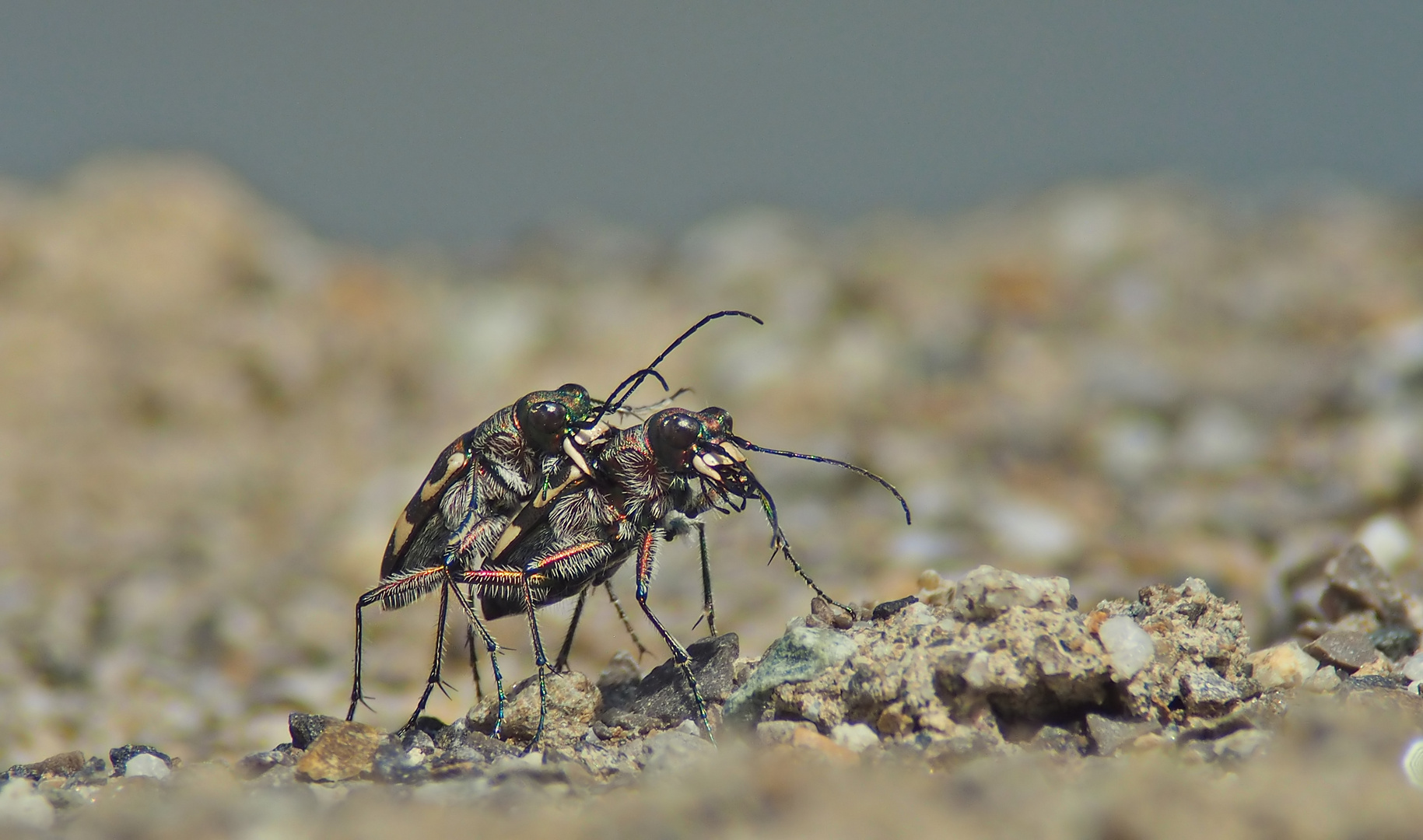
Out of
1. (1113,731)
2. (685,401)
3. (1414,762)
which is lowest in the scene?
(1414,762)

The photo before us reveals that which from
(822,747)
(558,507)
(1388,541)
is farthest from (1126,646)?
(1388,541)

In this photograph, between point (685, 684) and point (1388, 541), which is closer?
point (685, 684)

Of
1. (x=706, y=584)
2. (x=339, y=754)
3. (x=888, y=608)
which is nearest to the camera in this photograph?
(x=339, y=754)

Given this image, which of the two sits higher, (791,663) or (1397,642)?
(1397,642)

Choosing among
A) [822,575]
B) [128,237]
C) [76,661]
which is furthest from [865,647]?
[128,237]

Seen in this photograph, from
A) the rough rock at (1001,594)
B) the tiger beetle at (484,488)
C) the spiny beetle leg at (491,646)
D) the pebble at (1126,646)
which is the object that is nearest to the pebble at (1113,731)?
the pebble at (1126,646)

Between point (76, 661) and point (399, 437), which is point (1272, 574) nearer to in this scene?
point (76, 661)

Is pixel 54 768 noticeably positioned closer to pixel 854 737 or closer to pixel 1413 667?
pixel 854 737
